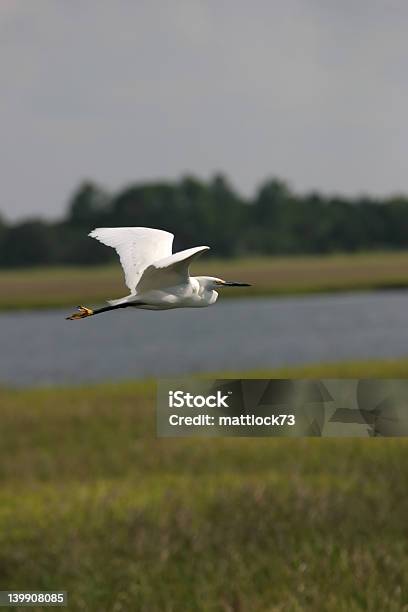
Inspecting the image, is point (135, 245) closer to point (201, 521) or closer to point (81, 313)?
point (81, 313)

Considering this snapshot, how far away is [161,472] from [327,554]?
1307 centimetres

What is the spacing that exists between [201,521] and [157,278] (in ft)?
64.8

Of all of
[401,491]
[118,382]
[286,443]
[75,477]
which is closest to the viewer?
[401,491]

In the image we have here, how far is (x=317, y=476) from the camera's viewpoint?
26453mm

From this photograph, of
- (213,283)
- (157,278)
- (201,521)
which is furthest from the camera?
(201,521)

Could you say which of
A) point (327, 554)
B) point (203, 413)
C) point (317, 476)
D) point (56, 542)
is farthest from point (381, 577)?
point (203, 413)

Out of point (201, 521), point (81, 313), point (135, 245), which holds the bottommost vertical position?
point (201, 521)

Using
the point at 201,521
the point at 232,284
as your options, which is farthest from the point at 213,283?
the point at 201,521

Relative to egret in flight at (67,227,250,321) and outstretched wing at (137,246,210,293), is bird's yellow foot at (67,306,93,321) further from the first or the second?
outstretched wing at (137,246,210,293)

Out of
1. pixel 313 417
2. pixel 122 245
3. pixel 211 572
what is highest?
pixel 122 245

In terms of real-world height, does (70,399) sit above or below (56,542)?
above

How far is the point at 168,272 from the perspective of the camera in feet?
5.13

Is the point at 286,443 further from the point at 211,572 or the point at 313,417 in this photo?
the point at 313,417

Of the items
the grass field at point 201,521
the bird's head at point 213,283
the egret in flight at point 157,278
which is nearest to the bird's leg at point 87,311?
the egret in flight at point 157,278
